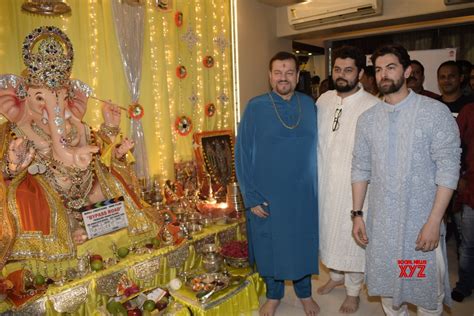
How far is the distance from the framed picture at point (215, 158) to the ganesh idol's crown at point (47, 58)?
1661mm

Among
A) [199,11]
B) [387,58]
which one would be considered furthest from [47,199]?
[199,11]

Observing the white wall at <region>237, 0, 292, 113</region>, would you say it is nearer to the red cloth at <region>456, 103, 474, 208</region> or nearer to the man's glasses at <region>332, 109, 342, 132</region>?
the man's glasses at <region>332, 109, 342, 132</region>

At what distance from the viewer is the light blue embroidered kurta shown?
1.98 metres

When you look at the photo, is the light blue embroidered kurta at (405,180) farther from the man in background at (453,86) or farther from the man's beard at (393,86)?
the man in background at (453,86)

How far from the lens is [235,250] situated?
2.97 meters

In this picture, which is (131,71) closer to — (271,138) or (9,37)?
(9,37)

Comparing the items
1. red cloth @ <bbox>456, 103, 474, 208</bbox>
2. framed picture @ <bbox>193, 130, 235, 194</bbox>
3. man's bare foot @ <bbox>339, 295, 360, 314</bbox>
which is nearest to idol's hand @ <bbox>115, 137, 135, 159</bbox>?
framed picture @ <bbox>193, 130, 235, 194</bbox>

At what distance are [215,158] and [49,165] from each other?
1804 millimetres

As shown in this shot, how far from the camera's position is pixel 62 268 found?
7.93ft

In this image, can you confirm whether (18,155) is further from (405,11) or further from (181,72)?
(405,11)

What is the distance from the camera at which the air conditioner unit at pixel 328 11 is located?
412cm

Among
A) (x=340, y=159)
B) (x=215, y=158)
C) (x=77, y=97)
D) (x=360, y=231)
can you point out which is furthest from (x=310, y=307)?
(x=77, y=97)

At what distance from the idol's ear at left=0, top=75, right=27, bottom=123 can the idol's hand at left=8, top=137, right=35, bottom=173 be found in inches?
7.9

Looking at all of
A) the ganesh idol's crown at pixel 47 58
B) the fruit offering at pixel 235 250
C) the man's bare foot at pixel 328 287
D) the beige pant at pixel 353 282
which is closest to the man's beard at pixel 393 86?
the beige pant at pixel 353 282
